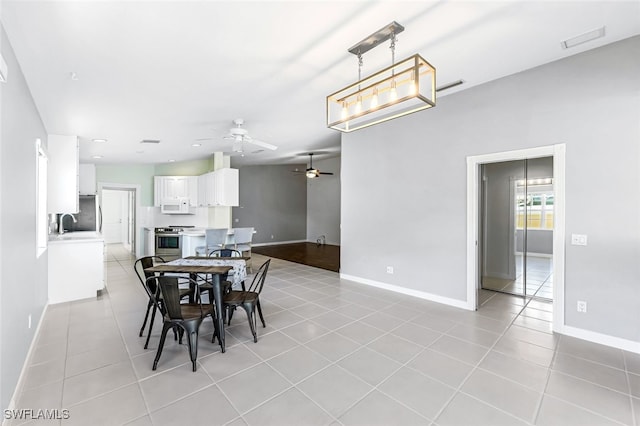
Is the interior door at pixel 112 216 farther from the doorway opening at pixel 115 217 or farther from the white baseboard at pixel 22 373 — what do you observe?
the white baseboard at pixel 22 373

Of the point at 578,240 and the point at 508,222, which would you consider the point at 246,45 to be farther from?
the point at 508,222

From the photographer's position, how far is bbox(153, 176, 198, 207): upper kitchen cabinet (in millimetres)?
7902

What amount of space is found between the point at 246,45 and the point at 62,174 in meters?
4.16

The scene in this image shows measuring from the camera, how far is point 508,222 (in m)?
5.06

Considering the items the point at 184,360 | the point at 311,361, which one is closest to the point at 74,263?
the point at 184,360

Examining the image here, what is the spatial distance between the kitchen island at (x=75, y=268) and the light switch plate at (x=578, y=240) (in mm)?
6306

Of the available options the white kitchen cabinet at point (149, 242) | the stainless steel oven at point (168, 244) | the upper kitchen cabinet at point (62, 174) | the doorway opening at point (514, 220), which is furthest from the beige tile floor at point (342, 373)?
the white kitchen cabinet at point (149, 242)

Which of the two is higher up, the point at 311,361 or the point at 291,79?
the point at 291,79

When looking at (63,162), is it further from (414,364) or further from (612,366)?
(612,366)

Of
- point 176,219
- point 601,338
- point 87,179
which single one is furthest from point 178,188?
point 601,338

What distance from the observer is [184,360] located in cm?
260

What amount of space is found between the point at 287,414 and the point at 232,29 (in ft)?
9.26

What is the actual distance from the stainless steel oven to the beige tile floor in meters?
3.54

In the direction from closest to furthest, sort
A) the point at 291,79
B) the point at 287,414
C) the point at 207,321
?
the point at 287,414 < the point at 291,79 < the point at 207,321
